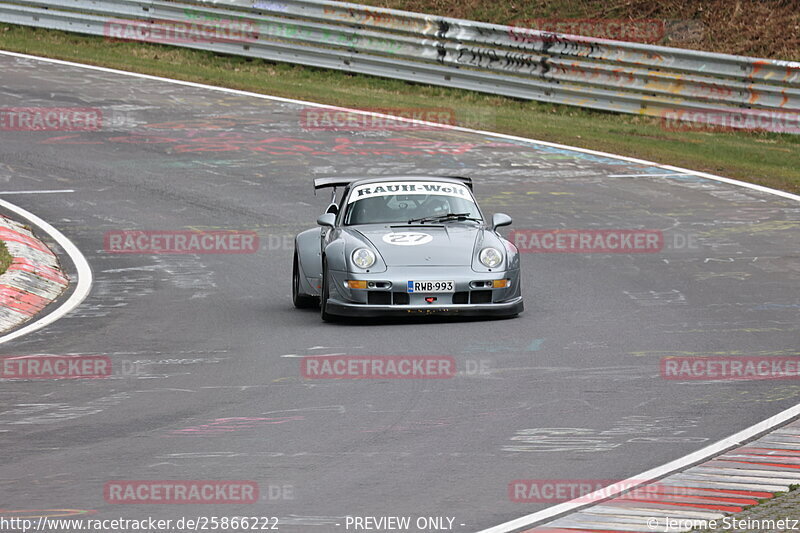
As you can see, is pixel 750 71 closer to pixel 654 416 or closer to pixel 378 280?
pixel 378 280

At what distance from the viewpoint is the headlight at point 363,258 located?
480 inches

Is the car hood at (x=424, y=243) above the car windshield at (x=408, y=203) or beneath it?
beneath

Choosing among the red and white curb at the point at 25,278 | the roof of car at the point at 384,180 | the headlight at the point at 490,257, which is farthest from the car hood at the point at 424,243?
the red and white curb at the point at 25,278

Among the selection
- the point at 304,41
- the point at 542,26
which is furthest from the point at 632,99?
the point at 304,41

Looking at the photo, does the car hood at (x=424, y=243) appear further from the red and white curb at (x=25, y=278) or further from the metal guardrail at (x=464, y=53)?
the metal guardrail at (x=464, y=53)

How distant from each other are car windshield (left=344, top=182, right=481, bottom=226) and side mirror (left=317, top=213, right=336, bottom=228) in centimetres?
16

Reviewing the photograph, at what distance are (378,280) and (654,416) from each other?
155 inches

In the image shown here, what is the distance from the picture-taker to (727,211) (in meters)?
17.3

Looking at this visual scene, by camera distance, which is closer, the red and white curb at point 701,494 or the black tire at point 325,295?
the red and white curb at point 701,494

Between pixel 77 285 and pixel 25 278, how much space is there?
0.56 m

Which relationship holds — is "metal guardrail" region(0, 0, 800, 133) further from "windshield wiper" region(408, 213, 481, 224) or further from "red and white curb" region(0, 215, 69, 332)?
"red and white curb" region(0, 215, 69, 332)

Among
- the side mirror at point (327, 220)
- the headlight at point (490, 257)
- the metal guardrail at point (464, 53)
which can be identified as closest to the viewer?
the headlight at point (490, 257)

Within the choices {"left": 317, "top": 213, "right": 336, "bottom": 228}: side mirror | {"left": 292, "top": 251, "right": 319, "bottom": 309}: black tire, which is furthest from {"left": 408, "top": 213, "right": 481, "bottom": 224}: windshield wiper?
{"left": 292, "top": 251, "right": 319, "bottom": 309}: black tire

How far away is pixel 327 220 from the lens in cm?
1310
